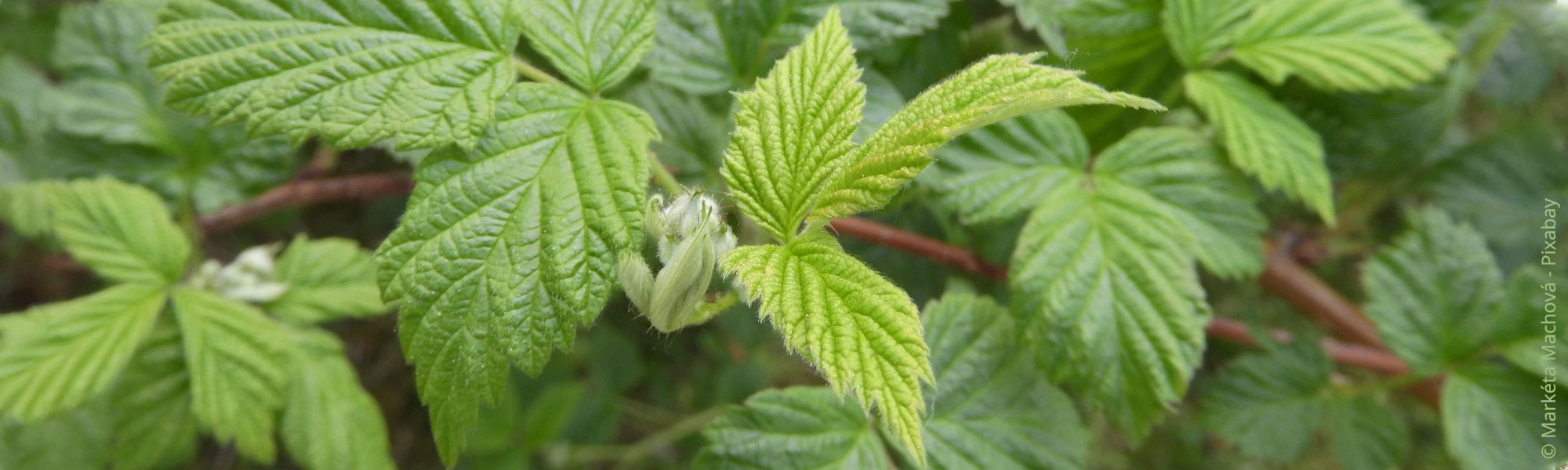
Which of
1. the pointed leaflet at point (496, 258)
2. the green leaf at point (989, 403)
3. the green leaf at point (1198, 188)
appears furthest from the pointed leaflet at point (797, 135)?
the green leaf at point (1198, 188)

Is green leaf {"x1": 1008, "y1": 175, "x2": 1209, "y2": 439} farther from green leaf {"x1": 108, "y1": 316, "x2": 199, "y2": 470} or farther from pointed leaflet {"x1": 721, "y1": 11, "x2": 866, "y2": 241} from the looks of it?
green leaf {"x1": 108, "y1": 316, "x2": 199, "y2": 470}

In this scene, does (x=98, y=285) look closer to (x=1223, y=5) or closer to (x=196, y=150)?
(x=196, y=150)

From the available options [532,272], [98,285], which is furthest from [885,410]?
[98,285]

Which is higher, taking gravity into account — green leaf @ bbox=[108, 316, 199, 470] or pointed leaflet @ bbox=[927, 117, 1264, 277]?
pointed leaflet @ bbox=[927, 117, 1264, 277]

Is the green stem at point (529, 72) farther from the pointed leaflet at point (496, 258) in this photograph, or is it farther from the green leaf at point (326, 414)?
the green leaf at point (326, 414)

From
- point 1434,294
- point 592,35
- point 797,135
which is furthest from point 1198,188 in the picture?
point 592,35

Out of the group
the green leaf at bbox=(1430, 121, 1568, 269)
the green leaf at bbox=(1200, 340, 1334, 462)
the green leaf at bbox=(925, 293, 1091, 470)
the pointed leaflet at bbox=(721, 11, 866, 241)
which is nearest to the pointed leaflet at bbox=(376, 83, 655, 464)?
the pointed leaflet at bbox=(721, 11, 866, 241)

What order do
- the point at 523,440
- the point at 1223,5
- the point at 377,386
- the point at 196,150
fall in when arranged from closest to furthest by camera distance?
the point at 1223,5 → the point at 196,150 → the point at 523,440 → the point at 377,386
